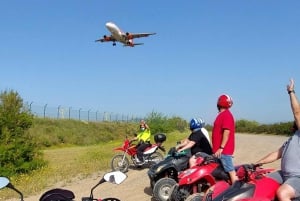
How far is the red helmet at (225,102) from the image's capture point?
25.1 feet

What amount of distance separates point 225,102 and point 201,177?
4.36ft

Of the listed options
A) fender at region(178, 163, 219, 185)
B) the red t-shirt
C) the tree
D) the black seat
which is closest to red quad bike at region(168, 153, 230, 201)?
fender at region(178, 163, 219, 185)

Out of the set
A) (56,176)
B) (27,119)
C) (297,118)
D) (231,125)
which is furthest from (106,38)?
(297,118)

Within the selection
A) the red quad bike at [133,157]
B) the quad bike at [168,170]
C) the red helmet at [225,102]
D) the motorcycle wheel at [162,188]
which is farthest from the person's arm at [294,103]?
the red quad bike at [133,157]

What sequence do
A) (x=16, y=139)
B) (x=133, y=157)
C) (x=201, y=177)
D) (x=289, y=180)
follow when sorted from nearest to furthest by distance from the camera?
(x=289, y=180)
(x=201, y=177)
(x=133, y=157)
(x=16, y=139)

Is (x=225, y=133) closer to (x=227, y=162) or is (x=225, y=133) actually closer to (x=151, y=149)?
(x=227, y=162)

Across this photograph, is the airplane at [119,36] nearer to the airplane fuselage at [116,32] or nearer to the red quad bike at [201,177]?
the airplane fuselage at [116,32]

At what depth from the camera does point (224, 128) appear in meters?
7.63

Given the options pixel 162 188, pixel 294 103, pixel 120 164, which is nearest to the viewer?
pixel 294 103

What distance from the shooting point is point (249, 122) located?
6719 cm

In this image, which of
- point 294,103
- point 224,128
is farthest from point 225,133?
point 294,103

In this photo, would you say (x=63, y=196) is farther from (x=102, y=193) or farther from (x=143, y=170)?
(x=143, y=170)

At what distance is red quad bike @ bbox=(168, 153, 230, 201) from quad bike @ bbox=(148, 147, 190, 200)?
1534mm

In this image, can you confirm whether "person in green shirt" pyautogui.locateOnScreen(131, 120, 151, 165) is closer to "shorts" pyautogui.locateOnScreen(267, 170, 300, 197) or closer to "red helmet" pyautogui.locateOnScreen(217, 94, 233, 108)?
"red helmet" pyautogui.locateOnScreen(217, 94, 233, 108)
